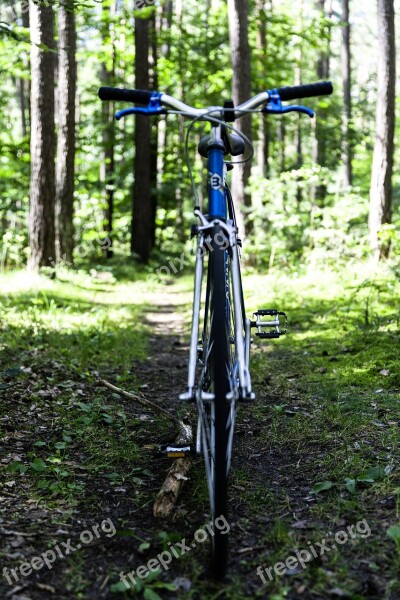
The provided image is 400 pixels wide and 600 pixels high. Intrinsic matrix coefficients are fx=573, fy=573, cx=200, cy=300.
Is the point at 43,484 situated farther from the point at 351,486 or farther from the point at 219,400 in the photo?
the point at 351,486

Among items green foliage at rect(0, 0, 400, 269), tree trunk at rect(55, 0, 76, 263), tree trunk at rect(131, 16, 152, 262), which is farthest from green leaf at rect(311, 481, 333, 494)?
tree trunk at rect(131, 16, 152, 262)

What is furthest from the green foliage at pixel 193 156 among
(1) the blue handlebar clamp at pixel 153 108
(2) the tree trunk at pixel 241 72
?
(1) the blue handlebar clamp at pixel 153 108

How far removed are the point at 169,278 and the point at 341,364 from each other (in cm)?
927

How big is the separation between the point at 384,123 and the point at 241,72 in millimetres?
2845

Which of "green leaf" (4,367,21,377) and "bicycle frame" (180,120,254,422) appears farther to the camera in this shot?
"green leaf" (4,367,21,377)

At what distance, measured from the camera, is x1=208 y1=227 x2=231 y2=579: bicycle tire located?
225 cm

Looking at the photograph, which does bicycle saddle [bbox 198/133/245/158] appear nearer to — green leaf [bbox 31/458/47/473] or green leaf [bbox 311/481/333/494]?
green leaf [bbox 311/481/333/494]

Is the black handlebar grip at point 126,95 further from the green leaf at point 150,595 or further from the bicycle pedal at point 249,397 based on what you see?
the green leaf at point 150,595

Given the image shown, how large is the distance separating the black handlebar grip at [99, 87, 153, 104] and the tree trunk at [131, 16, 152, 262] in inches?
467

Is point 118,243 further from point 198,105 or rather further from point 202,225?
point 202,225

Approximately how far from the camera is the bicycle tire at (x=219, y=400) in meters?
2.25

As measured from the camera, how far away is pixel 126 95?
2811 mm

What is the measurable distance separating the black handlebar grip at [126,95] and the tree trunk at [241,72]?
8.03 metres

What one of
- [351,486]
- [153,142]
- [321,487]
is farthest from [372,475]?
[153,142]
